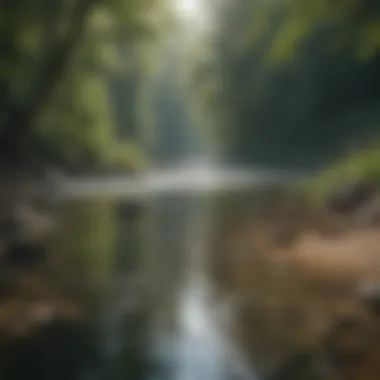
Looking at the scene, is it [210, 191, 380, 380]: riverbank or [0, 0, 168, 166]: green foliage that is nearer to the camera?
[210, 191, 380, 380]: riverbank

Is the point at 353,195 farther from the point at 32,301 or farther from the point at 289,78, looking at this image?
the point at 32,301

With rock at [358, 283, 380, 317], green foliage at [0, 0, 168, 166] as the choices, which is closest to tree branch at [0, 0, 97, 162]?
green foliage at [0, 0, 168, 166]

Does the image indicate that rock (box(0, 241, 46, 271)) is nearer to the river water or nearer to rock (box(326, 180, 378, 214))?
the river water

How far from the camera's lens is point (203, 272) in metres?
1.29

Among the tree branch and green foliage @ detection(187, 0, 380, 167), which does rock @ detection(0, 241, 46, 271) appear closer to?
the tree branch

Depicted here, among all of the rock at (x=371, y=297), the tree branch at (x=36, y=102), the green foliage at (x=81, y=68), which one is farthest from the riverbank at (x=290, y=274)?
the tree branch at (x=36, y=102)

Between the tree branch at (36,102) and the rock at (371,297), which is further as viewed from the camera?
the tree branch at (36,102)

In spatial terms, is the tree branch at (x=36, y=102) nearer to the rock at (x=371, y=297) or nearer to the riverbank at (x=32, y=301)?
the riverbank at (x=32, y=301)

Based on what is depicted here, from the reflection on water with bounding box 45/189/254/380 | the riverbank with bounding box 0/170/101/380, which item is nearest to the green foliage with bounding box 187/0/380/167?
the reflection on water with bounding box 45/189/254/380

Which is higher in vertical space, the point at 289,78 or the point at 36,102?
the point at 36,102

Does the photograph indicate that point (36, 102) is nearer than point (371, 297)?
No

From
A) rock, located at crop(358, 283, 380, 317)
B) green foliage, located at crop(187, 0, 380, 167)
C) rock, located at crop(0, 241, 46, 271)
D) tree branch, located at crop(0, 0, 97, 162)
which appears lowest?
rock, located at crop(358, 283, 380, 317)

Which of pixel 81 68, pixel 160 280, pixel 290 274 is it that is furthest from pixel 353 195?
pixel 81 68

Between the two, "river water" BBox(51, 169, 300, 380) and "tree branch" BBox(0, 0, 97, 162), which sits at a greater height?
"tree branch" BBox(0, 0, 97, 162)
